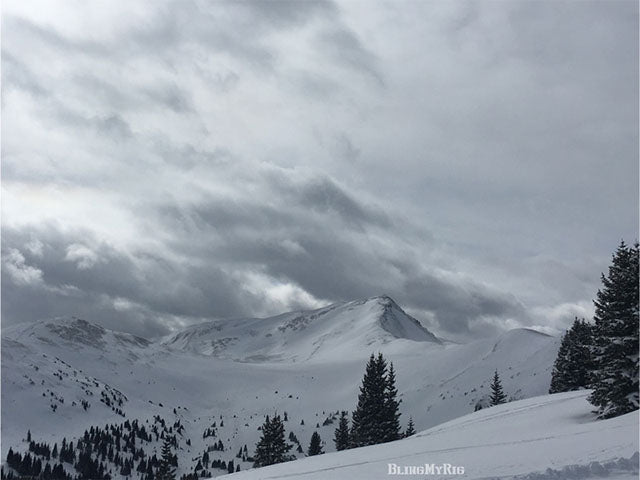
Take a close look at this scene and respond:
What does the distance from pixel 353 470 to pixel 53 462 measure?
7903 inches

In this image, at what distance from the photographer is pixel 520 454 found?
20766mm

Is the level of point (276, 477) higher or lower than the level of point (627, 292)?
lower

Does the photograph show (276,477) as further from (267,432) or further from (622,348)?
(267,432)

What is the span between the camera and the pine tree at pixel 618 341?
99.8 feet

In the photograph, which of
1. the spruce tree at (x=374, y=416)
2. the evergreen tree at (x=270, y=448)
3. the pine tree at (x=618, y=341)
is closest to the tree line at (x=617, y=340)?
the pine tree at (x=618, y=341)

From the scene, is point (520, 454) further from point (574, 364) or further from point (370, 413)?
point (574, 364)

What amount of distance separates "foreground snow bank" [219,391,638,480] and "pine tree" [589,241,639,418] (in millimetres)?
1702

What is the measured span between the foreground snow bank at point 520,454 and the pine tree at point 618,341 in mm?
1702

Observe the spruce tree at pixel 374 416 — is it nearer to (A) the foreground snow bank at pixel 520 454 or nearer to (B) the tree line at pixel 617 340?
(A) the foreground snow bank at pixel 520 454

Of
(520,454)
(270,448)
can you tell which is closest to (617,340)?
(520,454)

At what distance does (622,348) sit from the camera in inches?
1225

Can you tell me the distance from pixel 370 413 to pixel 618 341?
30919 mm

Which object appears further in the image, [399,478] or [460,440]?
[460,440]

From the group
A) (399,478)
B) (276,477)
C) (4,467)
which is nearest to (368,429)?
(276,477)
